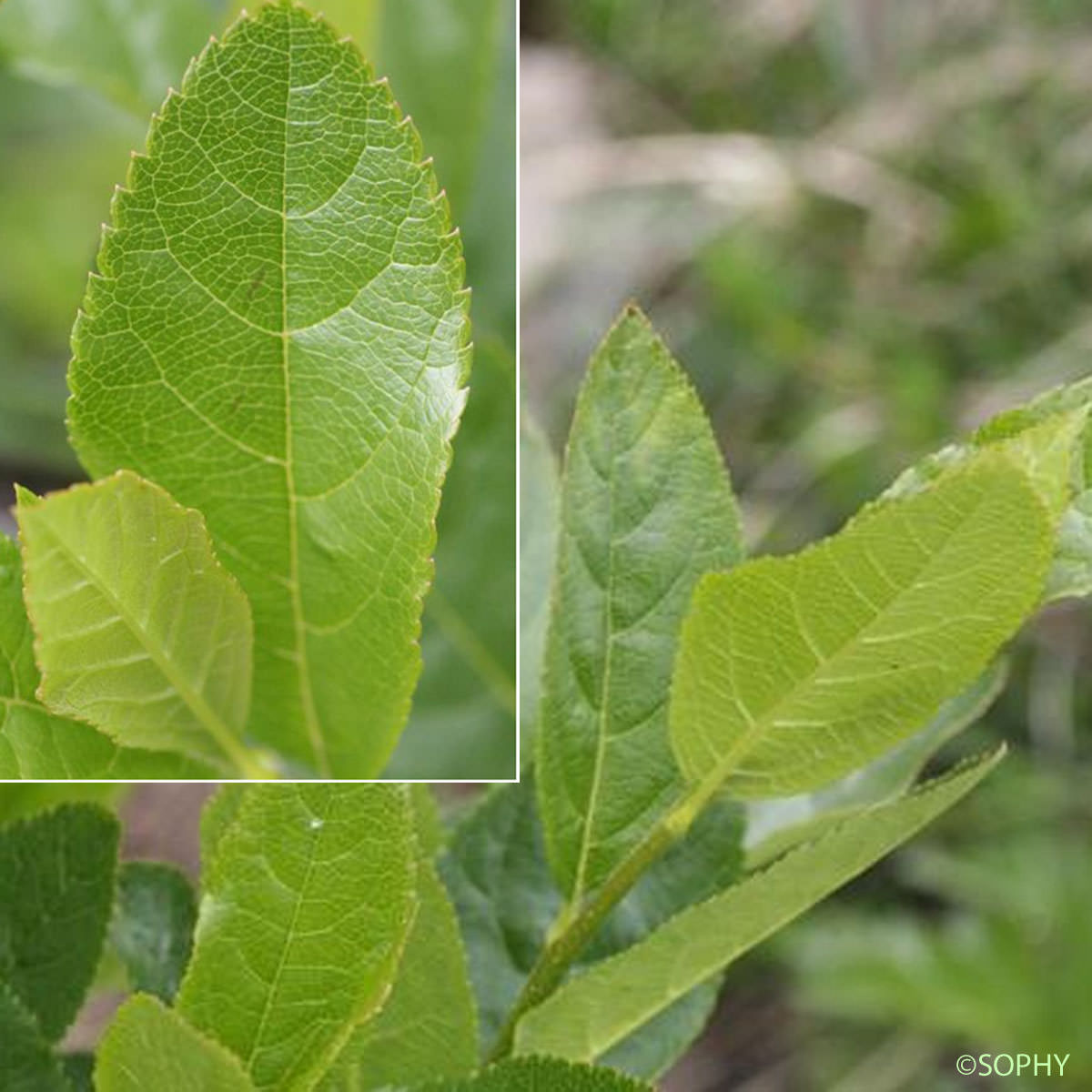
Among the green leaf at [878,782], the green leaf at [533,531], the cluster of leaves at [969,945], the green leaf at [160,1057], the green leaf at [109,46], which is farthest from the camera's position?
the cluster of leaves at [969,945]

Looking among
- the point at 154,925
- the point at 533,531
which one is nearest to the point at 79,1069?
the point at 154,925

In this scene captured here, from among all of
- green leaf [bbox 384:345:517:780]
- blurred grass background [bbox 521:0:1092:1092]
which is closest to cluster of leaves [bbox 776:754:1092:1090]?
blurred grass background [bbox 521:0:1092:1092]

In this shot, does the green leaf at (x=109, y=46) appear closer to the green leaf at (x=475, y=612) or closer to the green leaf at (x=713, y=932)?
the green leaf at (x=475, y=612)

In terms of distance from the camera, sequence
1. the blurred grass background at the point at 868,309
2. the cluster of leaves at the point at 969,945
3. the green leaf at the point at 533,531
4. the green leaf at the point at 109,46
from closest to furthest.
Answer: the green leaf at the point at 533,531 → the green leaf at the point at 109,46 → the cluster of leaves at the point at 969,945 → the blurred grass background at the point at 868,309

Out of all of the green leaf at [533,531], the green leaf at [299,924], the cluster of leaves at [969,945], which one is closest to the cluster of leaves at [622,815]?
the green leaf at [299,924]

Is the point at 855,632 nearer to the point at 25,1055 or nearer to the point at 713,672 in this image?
the point at 713,672

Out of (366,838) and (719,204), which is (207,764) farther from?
(719,204)

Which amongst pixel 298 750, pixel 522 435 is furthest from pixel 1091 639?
pixel 298 750
